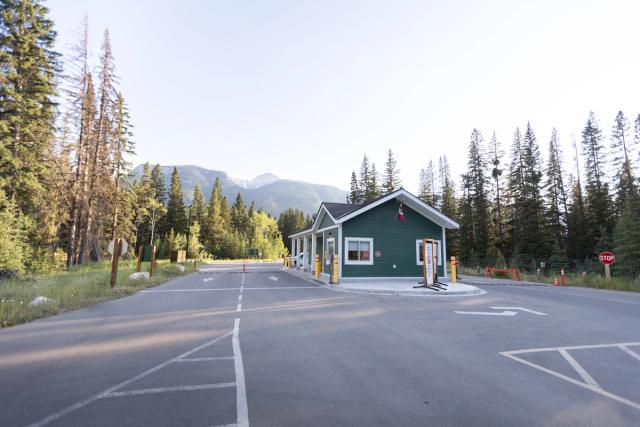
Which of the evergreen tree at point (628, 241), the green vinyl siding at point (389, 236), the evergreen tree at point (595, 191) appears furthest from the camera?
the evergreen tree at point (595, 191)

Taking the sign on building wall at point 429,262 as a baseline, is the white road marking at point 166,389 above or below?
below

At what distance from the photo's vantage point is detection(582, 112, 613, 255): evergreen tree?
3828 cm

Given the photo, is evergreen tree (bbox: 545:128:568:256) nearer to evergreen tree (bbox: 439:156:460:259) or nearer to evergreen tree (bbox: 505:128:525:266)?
evergreen tree (bbox: 505:128:525:266)

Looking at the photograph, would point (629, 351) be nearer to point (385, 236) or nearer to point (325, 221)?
point (385, 236)

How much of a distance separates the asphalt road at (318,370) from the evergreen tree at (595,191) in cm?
3839

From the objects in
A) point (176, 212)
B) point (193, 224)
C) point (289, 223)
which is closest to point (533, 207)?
point (193, 224)

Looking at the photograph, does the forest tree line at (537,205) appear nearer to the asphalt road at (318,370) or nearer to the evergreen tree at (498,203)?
the evergreen tree at (498,203)

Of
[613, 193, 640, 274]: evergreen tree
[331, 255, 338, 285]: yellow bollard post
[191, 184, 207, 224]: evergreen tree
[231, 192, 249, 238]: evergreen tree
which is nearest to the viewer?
[331, 255, 338, 285]: yellow bollard post

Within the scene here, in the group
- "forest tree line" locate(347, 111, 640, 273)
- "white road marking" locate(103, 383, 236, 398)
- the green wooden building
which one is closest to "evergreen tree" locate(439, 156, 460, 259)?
"forest tree line" locate(347, 111, 640, 273)

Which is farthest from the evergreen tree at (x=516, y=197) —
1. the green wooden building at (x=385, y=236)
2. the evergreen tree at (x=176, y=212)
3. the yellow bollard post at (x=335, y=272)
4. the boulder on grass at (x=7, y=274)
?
the evergreen tree at (x=176, y=212)

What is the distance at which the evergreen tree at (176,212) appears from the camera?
68938mm

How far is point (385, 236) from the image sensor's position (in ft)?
63.3

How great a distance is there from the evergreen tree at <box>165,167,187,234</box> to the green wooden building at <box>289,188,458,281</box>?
5671 cm

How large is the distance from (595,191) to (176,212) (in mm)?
71550
